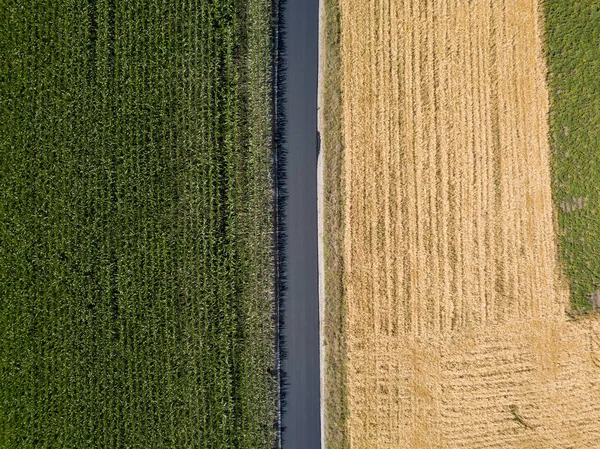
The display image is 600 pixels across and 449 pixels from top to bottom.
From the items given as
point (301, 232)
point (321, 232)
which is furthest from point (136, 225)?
point (321, 232)

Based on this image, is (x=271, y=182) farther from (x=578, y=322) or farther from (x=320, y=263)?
(x=578, y=322)

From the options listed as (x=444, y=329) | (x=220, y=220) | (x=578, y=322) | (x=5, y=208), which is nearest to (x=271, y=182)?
(x=220, y=220)

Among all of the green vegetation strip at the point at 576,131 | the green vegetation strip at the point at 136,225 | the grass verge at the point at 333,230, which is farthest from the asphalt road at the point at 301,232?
the green vegetation strip at the point at 576,131

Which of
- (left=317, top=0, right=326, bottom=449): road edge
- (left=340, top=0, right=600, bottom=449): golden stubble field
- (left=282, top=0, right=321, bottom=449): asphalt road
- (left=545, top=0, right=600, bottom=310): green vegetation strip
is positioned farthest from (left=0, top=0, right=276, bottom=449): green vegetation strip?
(left=545, top=0, right=600, bottom=310): green vegetation strip

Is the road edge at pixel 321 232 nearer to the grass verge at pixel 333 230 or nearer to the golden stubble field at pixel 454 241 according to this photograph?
the grass verge at pixel 333 230

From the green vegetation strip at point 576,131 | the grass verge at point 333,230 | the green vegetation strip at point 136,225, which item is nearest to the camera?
the green vegetation strip at point 136,225

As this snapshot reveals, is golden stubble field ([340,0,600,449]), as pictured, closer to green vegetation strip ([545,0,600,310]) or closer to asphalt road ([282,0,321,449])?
green vegetation strip ([545,0,600,310])
